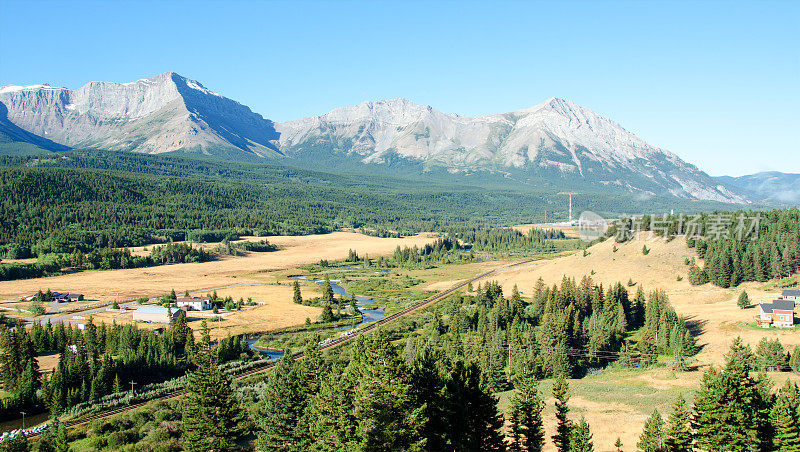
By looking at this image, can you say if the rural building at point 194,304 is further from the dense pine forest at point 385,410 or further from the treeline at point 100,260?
the treeline at point 100,260

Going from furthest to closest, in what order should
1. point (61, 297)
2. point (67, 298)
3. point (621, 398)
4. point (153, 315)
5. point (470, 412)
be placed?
point (67, 298) → point (61, 297) → point (153, 315) → point (621, 398) → point (470, 412)

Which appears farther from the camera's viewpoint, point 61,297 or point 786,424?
point 61,297

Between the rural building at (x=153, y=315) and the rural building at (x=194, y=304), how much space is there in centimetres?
782

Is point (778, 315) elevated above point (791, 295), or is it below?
below

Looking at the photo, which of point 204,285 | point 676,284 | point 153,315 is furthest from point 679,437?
point 204,285

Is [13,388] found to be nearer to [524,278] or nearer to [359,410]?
[359,410]

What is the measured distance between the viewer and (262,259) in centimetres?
17888

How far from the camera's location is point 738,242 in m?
95.6

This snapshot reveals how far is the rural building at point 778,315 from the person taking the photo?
63781mm

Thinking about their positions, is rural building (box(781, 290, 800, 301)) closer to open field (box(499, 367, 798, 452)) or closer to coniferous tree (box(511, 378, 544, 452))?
open field (box(499, 367, 798, 452))

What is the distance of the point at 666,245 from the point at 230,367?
85.4 m

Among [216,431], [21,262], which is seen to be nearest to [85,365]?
[216,431]

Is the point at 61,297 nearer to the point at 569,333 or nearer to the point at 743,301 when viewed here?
the point at 569,333

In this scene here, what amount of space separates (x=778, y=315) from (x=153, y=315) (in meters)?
83.1
